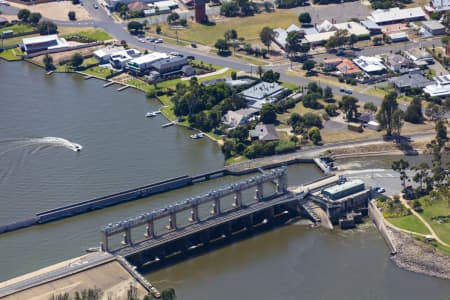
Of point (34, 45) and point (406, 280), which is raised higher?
point (34, 45)

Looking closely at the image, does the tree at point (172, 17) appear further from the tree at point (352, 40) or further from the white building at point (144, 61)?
the tree at point (352, 40)

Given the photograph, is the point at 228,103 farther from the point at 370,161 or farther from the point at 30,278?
the point at 30,278

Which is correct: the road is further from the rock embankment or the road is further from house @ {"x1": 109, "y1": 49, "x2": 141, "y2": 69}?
the rock embankment

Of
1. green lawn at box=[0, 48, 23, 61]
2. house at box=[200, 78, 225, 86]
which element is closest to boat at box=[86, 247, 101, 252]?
house at box=[200, 78, 225, 86]

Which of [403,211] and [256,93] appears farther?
[256,93]

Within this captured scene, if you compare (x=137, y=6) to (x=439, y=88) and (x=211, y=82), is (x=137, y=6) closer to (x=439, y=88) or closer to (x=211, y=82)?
(x=211, y=82)

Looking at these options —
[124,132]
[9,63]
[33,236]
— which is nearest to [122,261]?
[33,236]

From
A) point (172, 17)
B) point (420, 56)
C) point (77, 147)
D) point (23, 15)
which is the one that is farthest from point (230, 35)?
point (77, 147)
